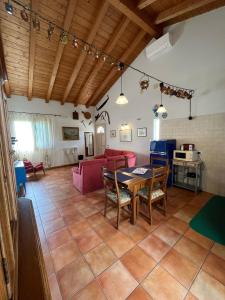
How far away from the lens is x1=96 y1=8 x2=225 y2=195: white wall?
128 inches

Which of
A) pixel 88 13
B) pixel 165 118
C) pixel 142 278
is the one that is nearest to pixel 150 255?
pixel 142 278

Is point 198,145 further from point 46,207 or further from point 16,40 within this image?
point 16,40

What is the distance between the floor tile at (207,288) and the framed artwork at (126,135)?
4.59 meters

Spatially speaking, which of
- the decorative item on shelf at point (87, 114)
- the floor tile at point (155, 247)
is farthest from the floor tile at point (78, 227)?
the decorative item on shelf at point (87, 114)

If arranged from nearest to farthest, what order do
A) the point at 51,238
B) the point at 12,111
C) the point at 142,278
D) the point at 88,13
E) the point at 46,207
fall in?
1. the point at 142,278
2. the point at 51,238
3. the point at 46,207
4. the point at 88,13
5. the point at 12,111

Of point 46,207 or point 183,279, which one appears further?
point 46,207

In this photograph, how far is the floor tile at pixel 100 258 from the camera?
1.65m

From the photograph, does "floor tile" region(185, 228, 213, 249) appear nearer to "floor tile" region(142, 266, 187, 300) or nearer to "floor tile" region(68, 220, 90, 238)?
"floor tile" region(142, 266, 187, 300)

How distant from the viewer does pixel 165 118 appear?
4.38m

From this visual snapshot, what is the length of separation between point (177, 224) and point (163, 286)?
3.65 feet

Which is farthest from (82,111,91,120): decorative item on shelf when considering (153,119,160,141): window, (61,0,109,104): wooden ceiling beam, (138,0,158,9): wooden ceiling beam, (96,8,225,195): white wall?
(138,0,158,9): wooden ceiling beam

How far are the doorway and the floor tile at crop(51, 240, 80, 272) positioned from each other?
219 inches

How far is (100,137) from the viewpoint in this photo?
297 inches

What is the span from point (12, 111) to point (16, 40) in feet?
8.56
